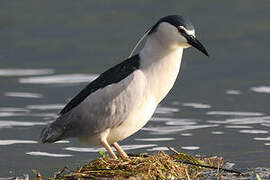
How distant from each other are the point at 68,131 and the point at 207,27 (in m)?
15.4

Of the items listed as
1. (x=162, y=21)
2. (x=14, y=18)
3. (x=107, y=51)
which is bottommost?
(x=162, y=21)

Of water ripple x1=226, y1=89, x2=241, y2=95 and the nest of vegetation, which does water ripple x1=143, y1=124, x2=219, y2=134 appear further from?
the nest of vegetation

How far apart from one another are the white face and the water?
82.8 inches

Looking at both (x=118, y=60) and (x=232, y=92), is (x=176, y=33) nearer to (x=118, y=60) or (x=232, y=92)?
(x=232, y=92)

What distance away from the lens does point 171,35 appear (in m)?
13.7

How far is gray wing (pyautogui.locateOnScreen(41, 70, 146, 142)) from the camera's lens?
13688 mm

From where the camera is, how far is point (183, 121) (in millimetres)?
19672

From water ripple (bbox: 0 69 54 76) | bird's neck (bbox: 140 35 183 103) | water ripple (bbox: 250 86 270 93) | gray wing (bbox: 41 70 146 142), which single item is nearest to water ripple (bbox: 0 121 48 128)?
water ripple (bbox: 250 86 270 93)

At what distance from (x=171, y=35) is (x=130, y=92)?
87cm

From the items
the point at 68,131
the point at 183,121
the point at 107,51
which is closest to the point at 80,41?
the point at 107,51

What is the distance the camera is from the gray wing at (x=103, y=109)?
13.7 meters

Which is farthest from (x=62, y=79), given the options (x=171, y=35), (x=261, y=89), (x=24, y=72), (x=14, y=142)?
(x=171, y=35)

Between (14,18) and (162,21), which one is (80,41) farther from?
(162,21)

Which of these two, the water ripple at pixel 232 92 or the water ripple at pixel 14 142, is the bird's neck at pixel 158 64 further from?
the water ripple at pixel 232 92
